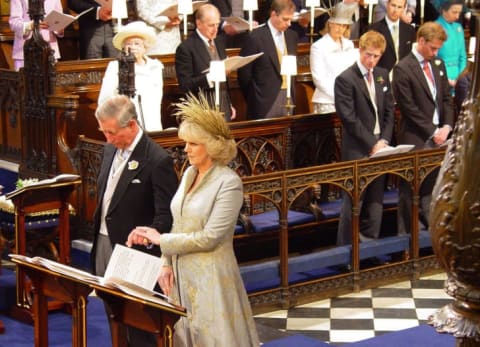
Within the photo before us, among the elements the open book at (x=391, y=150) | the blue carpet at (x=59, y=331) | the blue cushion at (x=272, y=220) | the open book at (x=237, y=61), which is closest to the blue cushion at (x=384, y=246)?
the blue cushion at (x=272, y=220)

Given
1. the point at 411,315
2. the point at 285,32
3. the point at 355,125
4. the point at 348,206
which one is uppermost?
the point at 285,32

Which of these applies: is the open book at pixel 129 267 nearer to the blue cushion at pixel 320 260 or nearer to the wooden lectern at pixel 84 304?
the wooden lectern at pixel 84 304

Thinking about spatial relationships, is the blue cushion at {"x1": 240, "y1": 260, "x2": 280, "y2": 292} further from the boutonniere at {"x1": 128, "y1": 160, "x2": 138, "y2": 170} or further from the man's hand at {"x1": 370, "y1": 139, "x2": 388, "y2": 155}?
the boutonniere at {"x1": 128, "y1": 160, "x2": 138, "y2": 170}

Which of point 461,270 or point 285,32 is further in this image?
point 285,32

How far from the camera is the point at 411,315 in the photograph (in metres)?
7.35

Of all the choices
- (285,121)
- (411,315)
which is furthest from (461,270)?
(285,121)

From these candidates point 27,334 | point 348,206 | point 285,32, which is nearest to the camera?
point 27,334

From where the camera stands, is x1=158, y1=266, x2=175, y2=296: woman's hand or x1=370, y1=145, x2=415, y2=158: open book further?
x1=370, y1=145, x2=415, y2=158: open book

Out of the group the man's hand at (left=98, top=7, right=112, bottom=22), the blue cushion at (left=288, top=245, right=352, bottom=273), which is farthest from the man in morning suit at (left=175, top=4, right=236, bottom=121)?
the blue cushion at (left=288, top=245, right=352, bottom=273)

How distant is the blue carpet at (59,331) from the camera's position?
5883 millimetres

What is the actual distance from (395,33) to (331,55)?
1519 millimetres

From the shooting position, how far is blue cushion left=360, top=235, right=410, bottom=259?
8117 millimetres

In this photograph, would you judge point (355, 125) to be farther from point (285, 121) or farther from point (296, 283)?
point (296, 283)

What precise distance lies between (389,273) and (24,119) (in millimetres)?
3316
